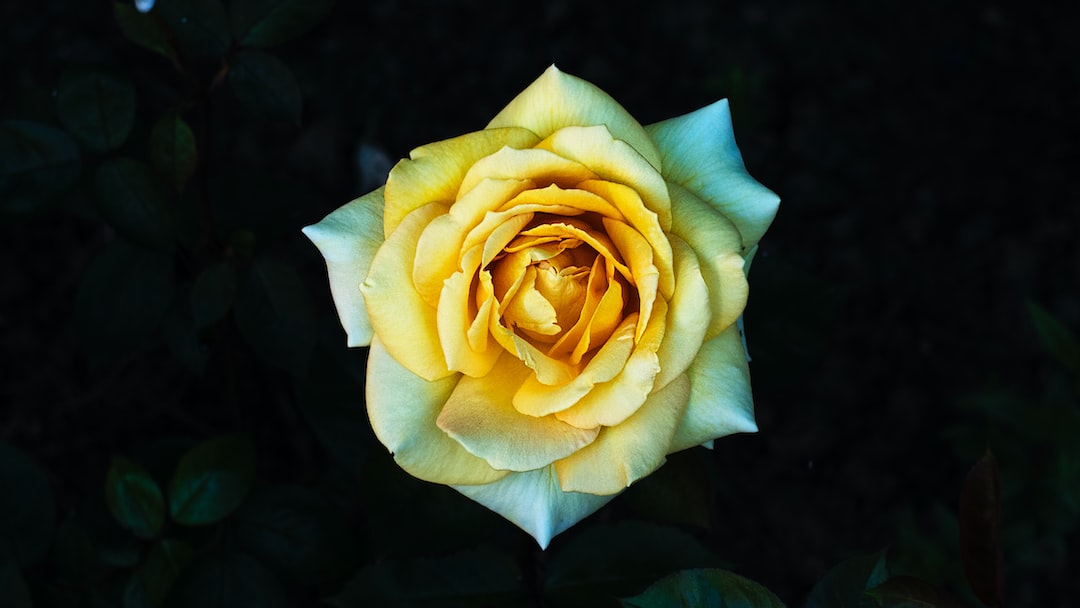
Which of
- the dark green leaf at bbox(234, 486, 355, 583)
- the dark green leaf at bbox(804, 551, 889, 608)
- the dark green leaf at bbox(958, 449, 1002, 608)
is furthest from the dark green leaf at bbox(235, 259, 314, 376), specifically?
the dark green leaf at bbox(958, 449, 1002, 608)

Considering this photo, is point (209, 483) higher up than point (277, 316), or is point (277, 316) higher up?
point (277, 316)

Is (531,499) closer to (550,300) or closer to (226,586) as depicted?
(550,300)

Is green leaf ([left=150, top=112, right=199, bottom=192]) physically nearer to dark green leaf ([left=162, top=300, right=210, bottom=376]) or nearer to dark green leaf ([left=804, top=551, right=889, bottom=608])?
dark green leaf ([left=162, top=300, right=210, bottom=376])

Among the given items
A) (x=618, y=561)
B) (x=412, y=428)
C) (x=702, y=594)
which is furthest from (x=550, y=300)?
(x=618, y=561)

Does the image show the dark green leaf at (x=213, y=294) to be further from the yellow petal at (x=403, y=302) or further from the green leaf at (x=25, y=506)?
the yellow petal at (x=403, y=302)

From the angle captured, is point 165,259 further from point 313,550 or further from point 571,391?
point 571,391

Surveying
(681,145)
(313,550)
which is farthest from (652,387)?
(313,550)
